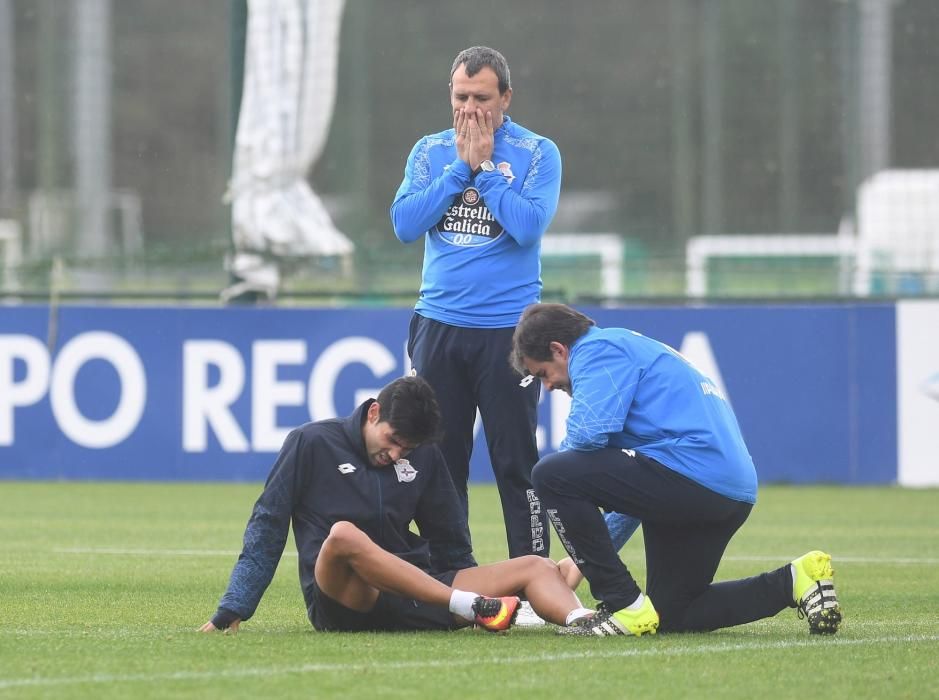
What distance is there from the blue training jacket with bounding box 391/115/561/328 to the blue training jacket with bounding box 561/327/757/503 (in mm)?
845

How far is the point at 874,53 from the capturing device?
1484 centimetres

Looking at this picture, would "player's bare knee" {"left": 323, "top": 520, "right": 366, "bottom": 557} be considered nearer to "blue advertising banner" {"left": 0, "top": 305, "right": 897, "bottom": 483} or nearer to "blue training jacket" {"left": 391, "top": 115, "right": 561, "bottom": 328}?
"blue training jacket" {"left": 391, "top": 115, "right": 561, "bottom": 328}

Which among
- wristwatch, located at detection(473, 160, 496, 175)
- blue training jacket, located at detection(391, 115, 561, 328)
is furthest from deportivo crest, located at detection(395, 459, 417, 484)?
wristwatch, located at detection(473, 160, 496, 175)

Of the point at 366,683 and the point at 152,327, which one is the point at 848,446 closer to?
the point at 152,327

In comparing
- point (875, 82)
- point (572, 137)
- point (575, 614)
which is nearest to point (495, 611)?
point (575, 614)

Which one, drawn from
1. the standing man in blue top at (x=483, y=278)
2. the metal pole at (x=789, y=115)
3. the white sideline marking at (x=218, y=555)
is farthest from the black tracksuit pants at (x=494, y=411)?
the metal pole at (x=789, y=115)

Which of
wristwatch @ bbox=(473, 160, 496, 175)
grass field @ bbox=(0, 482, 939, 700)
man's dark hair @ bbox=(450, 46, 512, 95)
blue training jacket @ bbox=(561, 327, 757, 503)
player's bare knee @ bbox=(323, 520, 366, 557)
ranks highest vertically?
man's dark hair @ bbox=(450, 46, 512, 95)

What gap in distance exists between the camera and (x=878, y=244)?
15164 millimetres

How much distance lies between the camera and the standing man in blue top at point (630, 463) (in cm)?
587

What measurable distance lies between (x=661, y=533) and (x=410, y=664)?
4.07 feet

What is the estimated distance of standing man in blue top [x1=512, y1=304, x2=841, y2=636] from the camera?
5867mm

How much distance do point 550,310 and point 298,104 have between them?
816cm

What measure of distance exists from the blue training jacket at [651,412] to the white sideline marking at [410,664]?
0.56 m

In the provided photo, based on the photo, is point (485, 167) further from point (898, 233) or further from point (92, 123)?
point (92, 123)
